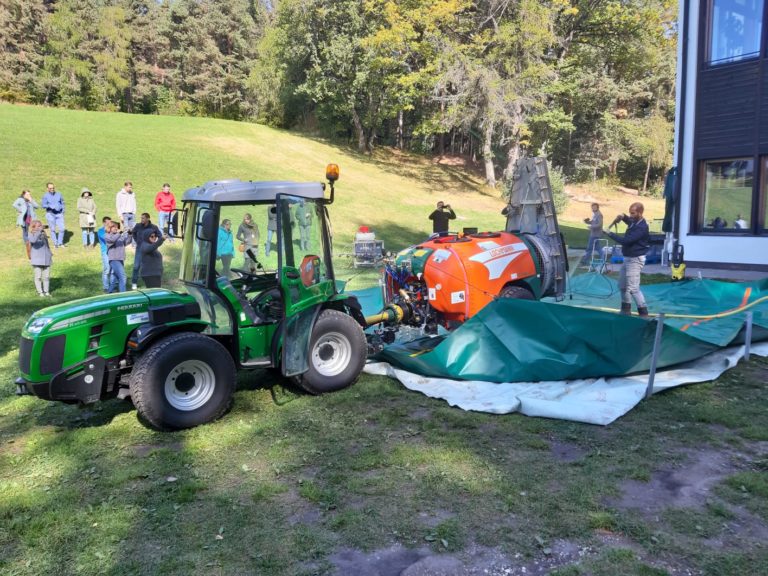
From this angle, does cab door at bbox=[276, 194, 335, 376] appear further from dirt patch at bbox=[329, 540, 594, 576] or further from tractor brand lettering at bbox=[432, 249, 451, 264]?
dirt patch at bbox=[329, 540, 594, 576]

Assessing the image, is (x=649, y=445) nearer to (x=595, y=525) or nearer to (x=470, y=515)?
(x=595, y=525)

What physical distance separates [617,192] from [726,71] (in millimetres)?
30414

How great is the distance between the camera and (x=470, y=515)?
12.6ft

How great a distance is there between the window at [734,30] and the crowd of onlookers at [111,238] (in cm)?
1305

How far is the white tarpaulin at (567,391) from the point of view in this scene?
17.8ft

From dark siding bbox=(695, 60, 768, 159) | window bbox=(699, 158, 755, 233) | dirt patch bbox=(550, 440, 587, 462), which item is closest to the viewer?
dirt patch bbox=(550, 440, 587, 462)

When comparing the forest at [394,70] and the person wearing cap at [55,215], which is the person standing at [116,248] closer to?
the person wearing cap at [55,215]

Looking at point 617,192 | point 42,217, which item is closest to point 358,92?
point 617,192

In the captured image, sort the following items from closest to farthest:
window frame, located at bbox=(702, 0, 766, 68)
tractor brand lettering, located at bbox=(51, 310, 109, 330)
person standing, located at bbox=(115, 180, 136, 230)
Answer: tractor brand lettering, located at bbox=(51, 310, 109, 330), window frame, located at bbox=(702, 0, 766, 68), person standing, located at bbox=(115, 180, 136, 230)

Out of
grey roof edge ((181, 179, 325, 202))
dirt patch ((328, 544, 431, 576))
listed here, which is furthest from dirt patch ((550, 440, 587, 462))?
grey roof edge ((181, 179, 325, 202))

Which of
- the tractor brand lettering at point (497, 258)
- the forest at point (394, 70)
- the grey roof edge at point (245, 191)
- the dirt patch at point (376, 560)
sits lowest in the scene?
the dirt patch at point (376, 560)

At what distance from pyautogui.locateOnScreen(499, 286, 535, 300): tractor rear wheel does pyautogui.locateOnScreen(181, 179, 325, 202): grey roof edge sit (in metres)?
3.34

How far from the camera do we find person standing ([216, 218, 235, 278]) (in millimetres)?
5629

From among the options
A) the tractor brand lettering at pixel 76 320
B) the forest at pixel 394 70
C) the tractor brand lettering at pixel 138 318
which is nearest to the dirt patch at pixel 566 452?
the tractor brand lettering at pixel 138 318
